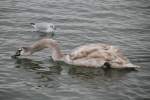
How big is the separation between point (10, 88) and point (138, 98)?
3.79 metres

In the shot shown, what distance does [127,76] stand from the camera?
16.2 m

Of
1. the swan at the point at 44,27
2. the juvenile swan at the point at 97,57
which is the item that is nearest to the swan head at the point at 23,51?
the juvenile swan at the point at 97,57

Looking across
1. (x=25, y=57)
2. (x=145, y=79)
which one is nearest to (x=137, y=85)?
(x=145, y=79)

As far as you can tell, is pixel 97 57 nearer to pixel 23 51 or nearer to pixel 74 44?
pixel 74 44

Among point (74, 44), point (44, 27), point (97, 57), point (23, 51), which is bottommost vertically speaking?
point (97, 57)

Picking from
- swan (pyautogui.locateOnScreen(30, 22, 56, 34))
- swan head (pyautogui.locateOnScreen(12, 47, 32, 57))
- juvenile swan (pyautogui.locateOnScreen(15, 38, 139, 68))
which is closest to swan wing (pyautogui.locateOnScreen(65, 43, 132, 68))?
juvenile swan (pyautogui.locateOnScreen(15, 38, 139, 68))

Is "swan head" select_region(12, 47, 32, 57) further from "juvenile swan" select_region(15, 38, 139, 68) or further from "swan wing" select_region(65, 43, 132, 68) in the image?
"swan wing" select_region(65, 43, 132, 68)

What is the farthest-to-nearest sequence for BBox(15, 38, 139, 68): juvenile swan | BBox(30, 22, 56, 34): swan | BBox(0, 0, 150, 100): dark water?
1. BBox(30, 22, 56, 34): swan
2. BBox(15, 38, 139, 68): juvenile swan
3. BBox(0, 0, 150, 100): dark water

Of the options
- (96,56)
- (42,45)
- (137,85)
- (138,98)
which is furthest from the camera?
(42,45)

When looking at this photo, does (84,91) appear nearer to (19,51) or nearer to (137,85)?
(137,85)

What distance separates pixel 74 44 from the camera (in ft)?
62.5

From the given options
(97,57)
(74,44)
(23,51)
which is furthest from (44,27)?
(97,57)

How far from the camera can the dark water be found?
14.8 metres

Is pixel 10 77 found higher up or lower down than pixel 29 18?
lower down
